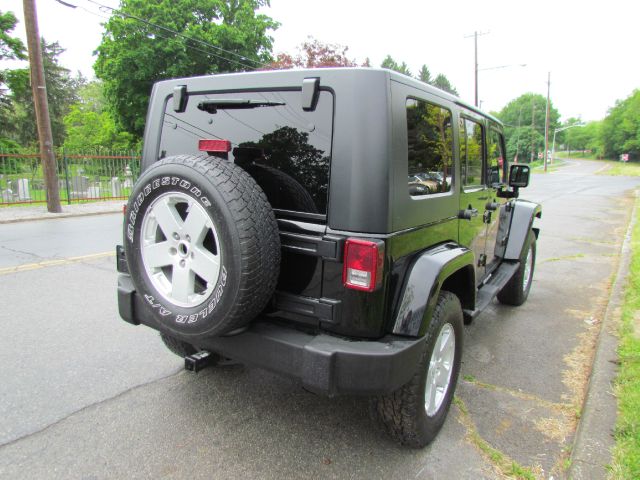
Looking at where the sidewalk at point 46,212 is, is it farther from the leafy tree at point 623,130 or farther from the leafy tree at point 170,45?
the leafy tree at point 623,130

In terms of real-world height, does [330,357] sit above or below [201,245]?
below

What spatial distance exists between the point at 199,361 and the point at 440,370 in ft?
4.65

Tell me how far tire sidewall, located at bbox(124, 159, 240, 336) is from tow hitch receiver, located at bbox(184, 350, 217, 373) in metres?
0.45

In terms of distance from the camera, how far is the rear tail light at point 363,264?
6.64 ft

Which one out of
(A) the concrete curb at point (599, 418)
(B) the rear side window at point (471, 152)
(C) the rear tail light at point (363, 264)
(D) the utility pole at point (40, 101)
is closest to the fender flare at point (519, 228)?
(A) the concrete curb at point (599, 418)

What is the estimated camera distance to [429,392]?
98.3 inches

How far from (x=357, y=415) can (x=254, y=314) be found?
1.15 metres

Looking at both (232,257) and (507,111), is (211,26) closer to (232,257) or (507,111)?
(232,257)

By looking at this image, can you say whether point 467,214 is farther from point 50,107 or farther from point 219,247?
point 50,107

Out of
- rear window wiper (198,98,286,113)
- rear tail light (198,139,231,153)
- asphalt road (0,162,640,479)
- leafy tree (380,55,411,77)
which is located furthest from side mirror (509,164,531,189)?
leafy tree (380,55,411,77)

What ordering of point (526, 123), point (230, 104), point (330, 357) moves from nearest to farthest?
point (330, 357)
point (230, 104)
point (526, 123)

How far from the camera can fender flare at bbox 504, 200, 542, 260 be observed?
4.48 meters

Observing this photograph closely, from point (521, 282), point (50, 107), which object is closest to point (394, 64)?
point (50, 107)

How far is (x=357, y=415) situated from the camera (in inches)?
111
